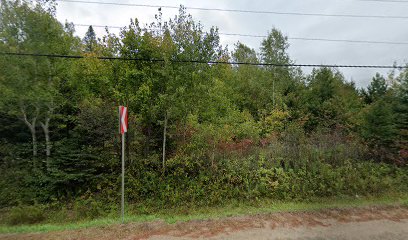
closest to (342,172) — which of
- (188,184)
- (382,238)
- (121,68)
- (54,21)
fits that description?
(382,238)

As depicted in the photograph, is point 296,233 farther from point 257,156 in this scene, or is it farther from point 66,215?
point 66,215

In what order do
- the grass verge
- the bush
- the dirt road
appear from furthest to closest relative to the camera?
1. the bush
2. the grass verge
3. the dirt road

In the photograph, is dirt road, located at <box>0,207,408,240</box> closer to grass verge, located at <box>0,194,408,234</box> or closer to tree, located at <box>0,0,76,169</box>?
grass verge, located at <box>0,194,408,234</box>

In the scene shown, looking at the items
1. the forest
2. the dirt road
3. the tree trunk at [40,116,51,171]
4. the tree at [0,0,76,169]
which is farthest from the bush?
the dirt road

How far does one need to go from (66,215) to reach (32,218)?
36.8 inches

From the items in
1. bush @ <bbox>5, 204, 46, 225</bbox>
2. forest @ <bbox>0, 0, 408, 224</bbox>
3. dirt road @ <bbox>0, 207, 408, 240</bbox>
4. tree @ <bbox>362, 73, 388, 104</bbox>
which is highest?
tree @ <bbox>362, 73, 388, 104</bbox>

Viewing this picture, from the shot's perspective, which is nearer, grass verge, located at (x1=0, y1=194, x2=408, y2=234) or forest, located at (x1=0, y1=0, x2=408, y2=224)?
grass verge, located at (x1=0, y1=194, x2=408, y2=234)

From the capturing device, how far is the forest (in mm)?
7566

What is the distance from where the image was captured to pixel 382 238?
172 inches

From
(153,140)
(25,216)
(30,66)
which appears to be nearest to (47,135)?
(30,66)

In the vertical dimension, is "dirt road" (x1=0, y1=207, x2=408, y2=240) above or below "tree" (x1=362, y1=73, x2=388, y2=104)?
below

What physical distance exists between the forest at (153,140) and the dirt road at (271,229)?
1750 mm

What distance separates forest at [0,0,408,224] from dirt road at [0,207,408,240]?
1750 mm

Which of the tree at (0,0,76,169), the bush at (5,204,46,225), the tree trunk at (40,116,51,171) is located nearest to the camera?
the bush at (5,204,46,225)
